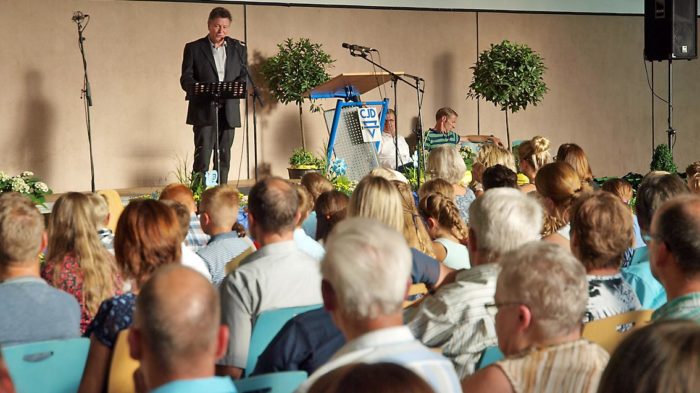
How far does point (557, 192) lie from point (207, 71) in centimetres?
496

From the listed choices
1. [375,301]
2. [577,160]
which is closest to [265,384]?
[375,301]

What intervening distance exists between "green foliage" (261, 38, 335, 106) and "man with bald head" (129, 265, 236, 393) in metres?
8.86

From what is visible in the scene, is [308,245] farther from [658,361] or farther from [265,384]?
[658,361]

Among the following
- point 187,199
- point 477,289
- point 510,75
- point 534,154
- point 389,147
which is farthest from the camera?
point 510,75

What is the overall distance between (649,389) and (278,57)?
32.4 feet

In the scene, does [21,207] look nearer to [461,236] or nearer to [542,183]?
[461,236]

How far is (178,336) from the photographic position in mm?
1782

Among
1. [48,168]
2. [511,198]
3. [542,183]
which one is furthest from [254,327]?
[48,168]

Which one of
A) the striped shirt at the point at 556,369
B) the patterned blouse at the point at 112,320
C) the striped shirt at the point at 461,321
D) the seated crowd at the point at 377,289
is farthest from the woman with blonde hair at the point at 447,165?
the striped shirt at the point at 556,369

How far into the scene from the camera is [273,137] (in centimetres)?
1138

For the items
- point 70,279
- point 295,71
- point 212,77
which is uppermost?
point 295,71

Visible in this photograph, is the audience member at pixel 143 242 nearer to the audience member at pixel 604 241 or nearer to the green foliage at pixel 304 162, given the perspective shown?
the audience member at pixel 604 241

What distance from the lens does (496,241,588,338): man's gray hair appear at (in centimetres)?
215

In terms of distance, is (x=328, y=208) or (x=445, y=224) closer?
(x=445, y=224)
